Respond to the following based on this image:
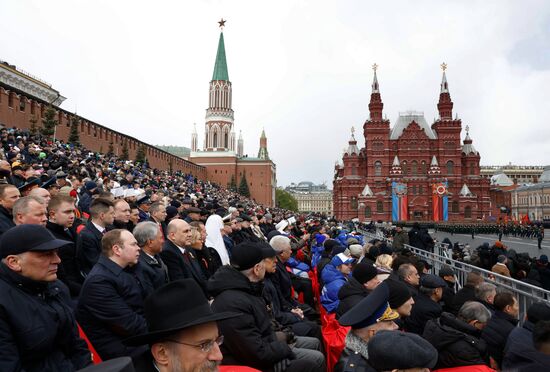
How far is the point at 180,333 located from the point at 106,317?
1.62 m

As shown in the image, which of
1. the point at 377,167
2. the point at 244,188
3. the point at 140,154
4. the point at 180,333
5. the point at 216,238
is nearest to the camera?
the point at 180,333

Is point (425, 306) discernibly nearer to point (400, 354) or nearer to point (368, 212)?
point (400, 354)

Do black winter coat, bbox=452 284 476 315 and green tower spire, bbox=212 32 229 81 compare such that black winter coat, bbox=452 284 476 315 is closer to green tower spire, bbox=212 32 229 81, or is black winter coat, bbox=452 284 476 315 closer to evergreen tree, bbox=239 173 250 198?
evergreen tree, bbox=239 173 250 198

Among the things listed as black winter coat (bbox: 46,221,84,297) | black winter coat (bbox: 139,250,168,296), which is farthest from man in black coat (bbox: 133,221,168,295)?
black winter coat (bbox: 46,221,84,297)

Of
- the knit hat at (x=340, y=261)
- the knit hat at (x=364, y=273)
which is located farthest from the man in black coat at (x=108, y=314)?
the knit hat at (x=340, y=261)

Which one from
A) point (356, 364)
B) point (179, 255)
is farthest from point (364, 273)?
point (179, 255)

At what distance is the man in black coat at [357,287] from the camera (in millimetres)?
4650

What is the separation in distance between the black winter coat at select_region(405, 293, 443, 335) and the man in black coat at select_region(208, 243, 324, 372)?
162 centimetres

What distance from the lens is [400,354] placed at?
95.5 inches

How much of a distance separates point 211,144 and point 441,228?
5576cm

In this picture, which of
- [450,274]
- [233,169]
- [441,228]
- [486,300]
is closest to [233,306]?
[486,300]

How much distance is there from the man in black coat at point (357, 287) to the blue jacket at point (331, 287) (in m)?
1.03

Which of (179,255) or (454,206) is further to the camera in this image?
(454,206)

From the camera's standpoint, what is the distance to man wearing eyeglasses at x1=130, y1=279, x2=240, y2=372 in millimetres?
2123
